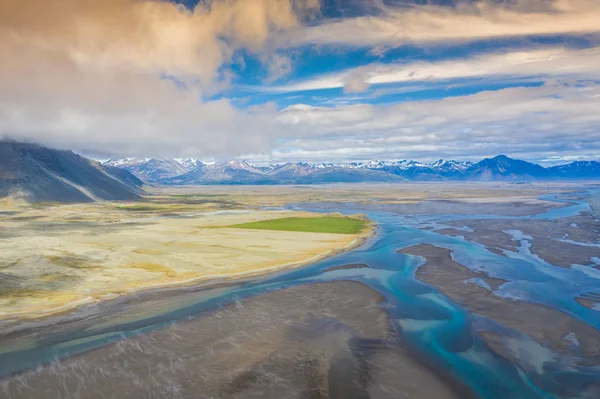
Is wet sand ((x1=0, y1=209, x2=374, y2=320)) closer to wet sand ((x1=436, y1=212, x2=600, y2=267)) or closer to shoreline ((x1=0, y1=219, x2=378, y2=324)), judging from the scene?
shoreline ((x1=0, y1=219, x2=378, y2=324))

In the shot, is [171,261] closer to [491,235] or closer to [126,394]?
[126,394]

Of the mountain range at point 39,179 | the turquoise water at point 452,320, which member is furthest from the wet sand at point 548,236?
the mountain range at point 39,179

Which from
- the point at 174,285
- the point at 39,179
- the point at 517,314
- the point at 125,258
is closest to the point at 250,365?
the point at 174,285

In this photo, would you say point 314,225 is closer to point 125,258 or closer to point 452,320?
point 125,258

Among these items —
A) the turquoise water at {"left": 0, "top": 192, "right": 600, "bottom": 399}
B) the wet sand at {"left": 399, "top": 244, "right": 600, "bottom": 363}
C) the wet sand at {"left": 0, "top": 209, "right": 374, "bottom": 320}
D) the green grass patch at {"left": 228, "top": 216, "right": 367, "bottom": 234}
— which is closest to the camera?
the turquoise water at {"left": 0, "top": 192, "right": 600, "bottom": 399}

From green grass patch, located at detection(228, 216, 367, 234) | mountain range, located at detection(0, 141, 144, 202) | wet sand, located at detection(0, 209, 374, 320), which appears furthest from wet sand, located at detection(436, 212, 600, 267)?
mountain range, located at detection(0, 141, 144, 202)

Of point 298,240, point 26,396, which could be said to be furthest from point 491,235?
point 26,396
